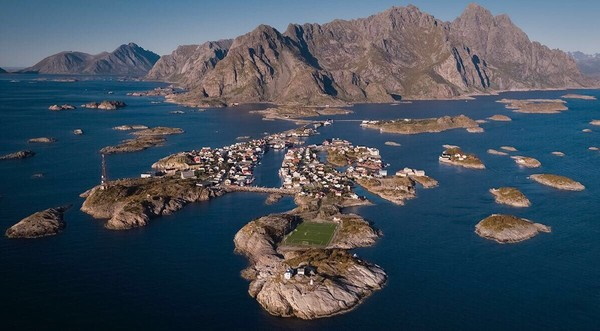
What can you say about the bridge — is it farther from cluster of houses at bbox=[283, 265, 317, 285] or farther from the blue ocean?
cluster of houses at bbox=[283, 265, 317, 285]

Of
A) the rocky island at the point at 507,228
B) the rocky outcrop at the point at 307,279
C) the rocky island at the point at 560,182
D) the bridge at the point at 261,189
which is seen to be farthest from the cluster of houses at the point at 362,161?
the rocky outcrop at the point at 307,279

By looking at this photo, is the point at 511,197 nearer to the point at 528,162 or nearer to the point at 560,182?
the point at 560,182

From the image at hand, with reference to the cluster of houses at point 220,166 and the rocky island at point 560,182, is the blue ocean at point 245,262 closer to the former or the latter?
the rocky island at point 560,182

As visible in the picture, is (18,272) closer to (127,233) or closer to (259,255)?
(127,233)

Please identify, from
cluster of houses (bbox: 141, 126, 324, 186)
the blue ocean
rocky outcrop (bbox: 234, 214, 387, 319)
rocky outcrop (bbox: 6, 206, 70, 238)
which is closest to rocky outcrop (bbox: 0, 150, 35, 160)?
the blue ocean

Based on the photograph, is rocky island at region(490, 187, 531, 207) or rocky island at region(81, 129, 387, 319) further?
rocky island at region(490, 187, 531, 207)

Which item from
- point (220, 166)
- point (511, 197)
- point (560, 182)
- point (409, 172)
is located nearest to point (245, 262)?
point (511, 197)
